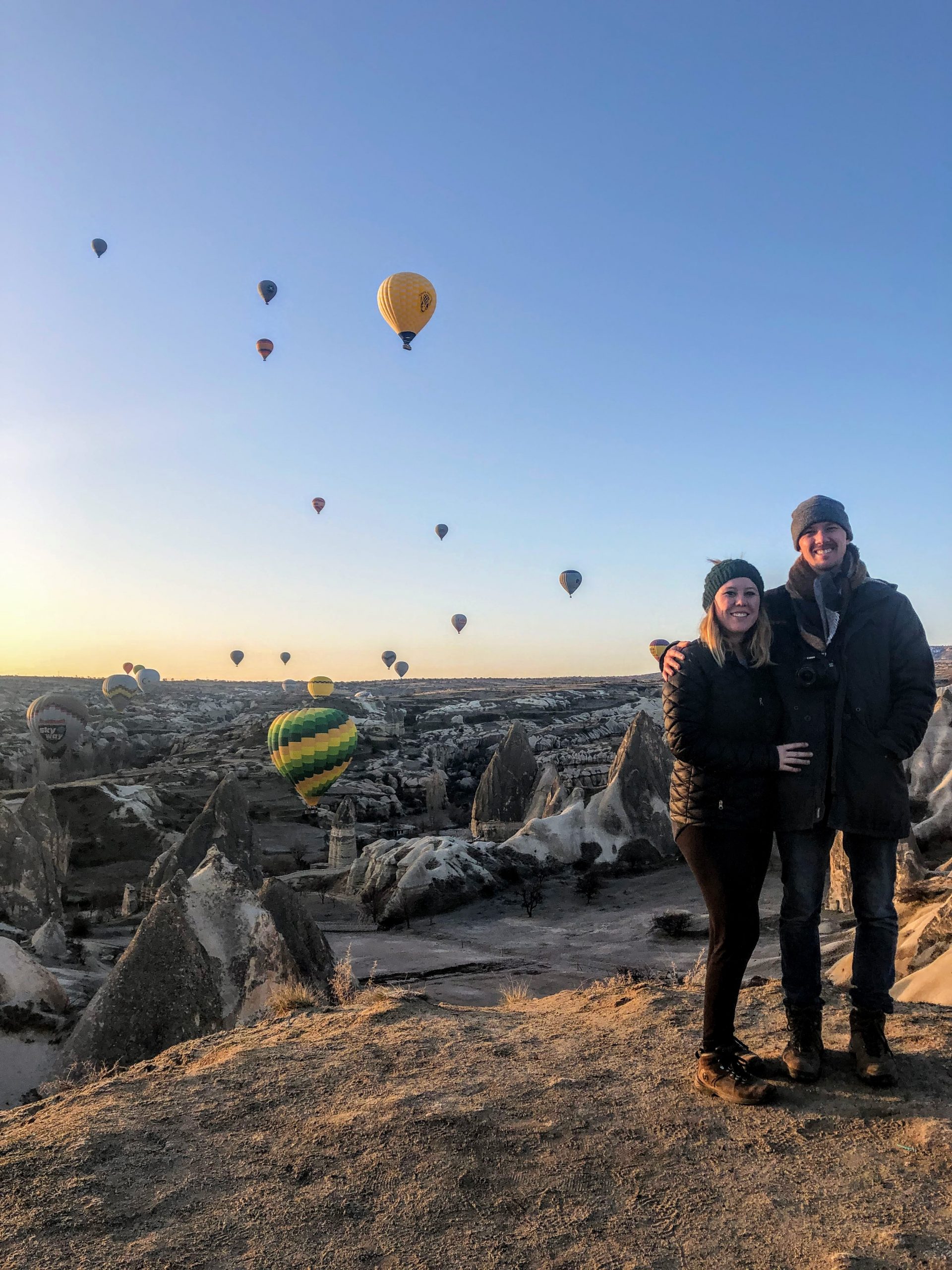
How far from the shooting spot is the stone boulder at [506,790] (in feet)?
102

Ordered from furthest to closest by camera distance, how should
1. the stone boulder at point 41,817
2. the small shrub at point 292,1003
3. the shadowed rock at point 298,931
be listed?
the stone boulder at point 41,817
the shadowed rock at point 298,931
the small shrub at point 292,1003

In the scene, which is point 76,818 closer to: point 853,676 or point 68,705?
point 68,705

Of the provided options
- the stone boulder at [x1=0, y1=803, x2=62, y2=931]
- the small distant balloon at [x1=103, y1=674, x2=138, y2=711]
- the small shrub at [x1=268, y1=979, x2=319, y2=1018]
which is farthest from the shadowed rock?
the small distant balloon at [x1=103, y1=674, x2=138, y2=711]

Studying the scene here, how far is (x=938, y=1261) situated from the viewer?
2.06m

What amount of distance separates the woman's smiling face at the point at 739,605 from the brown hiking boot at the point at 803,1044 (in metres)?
1.47

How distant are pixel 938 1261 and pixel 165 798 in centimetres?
3947

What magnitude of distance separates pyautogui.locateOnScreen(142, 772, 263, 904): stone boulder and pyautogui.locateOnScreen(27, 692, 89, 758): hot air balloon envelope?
3471 centimetres

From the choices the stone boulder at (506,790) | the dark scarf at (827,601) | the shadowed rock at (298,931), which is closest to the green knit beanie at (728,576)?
the dark scarf at (827,601)

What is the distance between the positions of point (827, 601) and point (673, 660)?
0.63 metres

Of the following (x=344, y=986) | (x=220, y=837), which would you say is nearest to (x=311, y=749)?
(x=220, y=837)

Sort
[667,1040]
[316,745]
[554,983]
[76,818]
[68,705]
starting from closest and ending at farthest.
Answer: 1. [667,1040]
2. [554,983]
3. [316,745]
4. [76,818]
5. [68,705]

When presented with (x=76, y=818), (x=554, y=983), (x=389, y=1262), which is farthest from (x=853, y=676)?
(x=76, y=818)

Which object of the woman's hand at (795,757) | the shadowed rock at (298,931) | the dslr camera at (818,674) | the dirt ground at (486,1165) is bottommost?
the shadowed rock at (298,931)

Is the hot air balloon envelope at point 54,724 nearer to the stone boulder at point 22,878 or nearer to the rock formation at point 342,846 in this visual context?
the rock formation at point 342,846
